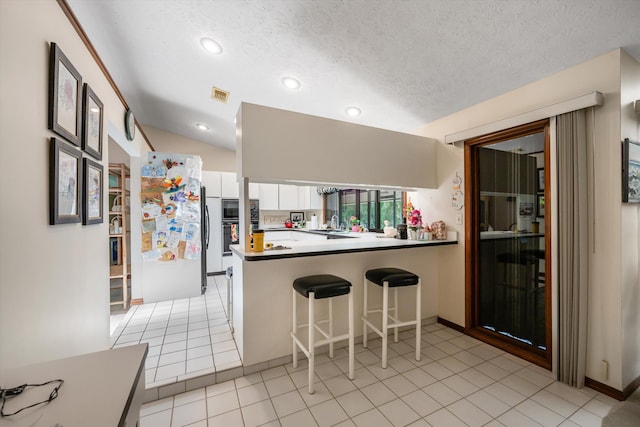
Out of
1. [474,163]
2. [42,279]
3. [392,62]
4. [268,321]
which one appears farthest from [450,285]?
[42,279]

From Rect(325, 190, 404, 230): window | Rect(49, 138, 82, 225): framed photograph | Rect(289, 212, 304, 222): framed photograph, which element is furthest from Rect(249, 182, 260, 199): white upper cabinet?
Rect(49, 138, 82, 225): framed photograph

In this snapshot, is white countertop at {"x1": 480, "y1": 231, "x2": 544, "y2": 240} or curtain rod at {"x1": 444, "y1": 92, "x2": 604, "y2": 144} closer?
curtain rod at {"x1": 444, "y1": 92, "x2": 604, "y2": 144}

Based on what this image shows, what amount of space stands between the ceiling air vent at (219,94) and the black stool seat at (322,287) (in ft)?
8.12

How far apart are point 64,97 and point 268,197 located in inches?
174

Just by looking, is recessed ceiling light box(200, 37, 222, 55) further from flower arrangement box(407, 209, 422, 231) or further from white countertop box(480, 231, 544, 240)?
white countertop box(480, 231, 544, 240)

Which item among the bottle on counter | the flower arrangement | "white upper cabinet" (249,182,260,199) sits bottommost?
the bottle on counter

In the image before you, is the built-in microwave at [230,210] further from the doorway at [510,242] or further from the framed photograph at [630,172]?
the framed photograph at [630,172]

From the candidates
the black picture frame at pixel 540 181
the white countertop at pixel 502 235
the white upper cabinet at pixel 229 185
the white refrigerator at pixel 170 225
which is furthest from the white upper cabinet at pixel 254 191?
the black picture frame at pixel 540 181

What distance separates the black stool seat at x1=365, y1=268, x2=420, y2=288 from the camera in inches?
90.7

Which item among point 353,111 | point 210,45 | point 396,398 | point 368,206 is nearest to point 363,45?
point 353,111

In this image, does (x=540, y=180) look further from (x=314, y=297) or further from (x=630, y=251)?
(x=314, y=297)

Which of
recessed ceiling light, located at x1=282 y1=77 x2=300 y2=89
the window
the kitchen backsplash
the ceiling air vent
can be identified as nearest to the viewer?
recessed ceiling light, located at x1=282 y1=77 x2=300 y2=89

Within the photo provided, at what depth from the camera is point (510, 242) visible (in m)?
2.63

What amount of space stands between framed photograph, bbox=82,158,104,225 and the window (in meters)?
3.51
